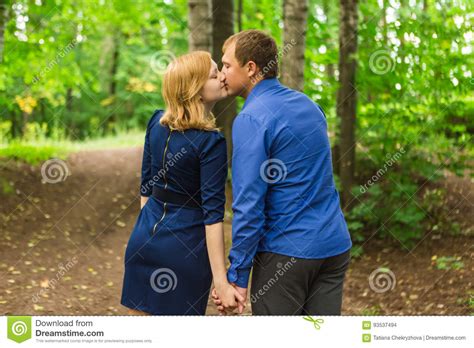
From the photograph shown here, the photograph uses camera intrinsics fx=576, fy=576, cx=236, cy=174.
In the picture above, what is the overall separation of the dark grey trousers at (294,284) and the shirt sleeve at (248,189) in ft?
0.32

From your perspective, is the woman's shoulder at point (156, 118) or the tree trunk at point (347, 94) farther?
the tree trunk at point (347, 94)

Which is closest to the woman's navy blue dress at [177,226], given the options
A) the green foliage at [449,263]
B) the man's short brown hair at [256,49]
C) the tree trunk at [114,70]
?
the man's short brown hair at [256,49]

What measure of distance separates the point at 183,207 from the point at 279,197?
501 mm

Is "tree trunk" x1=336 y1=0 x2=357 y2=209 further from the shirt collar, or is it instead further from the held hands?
the held hands

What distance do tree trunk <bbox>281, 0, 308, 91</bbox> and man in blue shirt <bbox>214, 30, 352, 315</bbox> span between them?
13.4 feet

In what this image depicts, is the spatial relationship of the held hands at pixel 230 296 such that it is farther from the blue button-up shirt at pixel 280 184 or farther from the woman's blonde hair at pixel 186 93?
the woman's blonde hair at pixel 186 93

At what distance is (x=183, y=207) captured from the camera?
112 inches

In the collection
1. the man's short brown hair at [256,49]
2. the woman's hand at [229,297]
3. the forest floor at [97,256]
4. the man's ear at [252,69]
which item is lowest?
the forest floor at [97,256]

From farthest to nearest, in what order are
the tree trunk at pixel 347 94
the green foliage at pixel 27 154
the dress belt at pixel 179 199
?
the green foliage at pixel 27 154 < the tree trunk at pixel 347 94 < the dress belt at pixel 179 199

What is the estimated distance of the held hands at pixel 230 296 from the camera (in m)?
2.70

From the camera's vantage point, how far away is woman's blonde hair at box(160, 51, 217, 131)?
277cm
